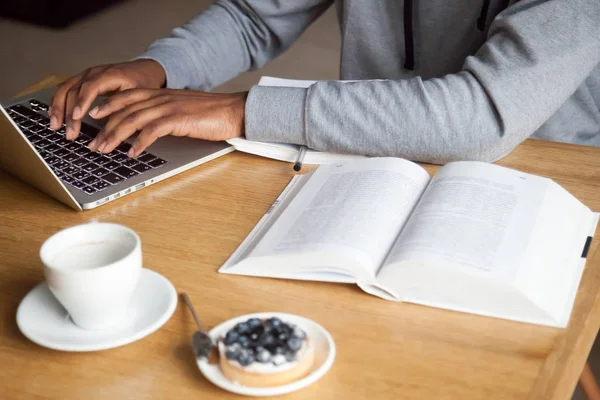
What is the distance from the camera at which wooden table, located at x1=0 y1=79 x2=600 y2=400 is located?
0.72 metres

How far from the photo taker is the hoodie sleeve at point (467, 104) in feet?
3.63

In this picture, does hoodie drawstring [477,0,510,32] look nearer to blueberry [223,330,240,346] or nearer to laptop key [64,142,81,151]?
laptop key [64,142,81,151]

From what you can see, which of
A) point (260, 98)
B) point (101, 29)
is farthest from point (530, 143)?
point (101, 29)

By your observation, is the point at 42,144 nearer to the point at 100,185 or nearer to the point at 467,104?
the point at 100,185

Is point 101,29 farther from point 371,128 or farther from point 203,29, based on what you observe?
point 371,128

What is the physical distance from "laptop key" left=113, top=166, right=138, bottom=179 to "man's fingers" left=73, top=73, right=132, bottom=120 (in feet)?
0.39

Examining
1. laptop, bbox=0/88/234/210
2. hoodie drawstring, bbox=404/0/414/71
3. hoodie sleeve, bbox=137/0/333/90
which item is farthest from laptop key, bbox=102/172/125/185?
hoodie drawstring, bbox=404/0/414/71

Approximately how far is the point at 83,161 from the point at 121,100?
4.5 inches

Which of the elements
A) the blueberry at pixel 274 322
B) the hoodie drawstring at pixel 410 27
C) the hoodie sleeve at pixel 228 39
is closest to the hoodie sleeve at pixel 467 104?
the hoodie drawstring at pixel 410 27

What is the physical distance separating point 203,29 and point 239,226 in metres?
0.65

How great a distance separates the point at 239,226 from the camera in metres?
0.98

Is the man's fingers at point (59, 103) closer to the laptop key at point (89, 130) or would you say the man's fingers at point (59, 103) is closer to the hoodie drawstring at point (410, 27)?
the laptop key at point (89, 130)

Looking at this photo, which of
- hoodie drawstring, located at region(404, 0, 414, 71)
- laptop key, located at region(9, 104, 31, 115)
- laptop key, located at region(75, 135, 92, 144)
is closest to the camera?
laptop key, located at region(75, 135, 92, 144)

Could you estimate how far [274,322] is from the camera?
727 mm
